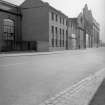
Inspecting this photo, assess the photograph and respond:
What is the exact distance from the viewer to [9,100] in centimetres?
300

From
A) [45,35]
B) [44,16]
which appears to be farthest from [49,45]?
[44,16]

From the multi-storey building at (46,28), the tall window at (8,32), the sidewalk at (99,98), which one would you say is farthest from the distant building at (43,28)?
the sidewalk at (99,98)

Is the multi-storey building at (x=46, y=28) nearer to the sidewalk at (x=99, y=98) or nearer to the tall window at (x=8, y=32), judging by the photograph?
the tall window at (x=8, y=32)

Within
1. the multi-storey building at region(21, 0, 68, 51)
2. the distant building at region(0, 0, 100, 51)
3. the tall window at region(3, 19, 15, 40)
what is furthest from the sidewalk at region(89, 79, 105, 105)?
the multi-storey building at region(21, 0, 68, 51)

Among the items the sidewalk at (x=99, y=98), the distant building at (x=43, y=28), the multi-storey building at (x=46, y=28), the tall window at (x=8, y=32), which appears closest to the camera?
the sidewalk at (x=99, y=98)

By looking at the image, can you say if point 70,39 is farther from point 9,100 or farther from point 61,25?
point 9,100

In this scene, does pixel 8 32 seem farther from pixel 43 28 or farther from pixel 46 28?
pixel 46 28

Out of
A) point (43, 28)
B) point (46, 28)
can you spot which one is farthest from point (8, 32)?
point (46, 28)

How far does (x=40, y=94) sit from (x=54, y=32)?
85.1 feet

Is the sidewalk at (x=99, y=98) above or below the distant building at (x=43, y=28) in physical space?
below

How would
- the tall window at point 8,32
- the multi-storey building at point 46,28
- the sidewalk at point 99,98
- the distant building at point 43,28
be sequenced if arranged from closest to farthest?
1. the sidewalk at point 99,98
2. the tall window at point 8,32
3. the distant building at point 43,28
4. the multi-storey building at point 46,28

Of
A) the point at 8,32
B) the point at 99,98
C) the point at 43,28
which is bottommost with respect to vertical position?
the point at 99,98

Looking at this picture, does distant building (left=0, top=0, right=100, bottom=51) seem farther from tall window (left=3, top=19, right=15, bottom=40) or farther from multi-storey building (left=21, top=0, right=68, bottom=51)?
tall window (left=3, top=19, right=15, bottom=40)

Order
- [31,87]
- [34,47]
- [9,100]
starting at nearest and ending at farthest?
1. [9,100]
2. [31,87]
3. [34,47]
